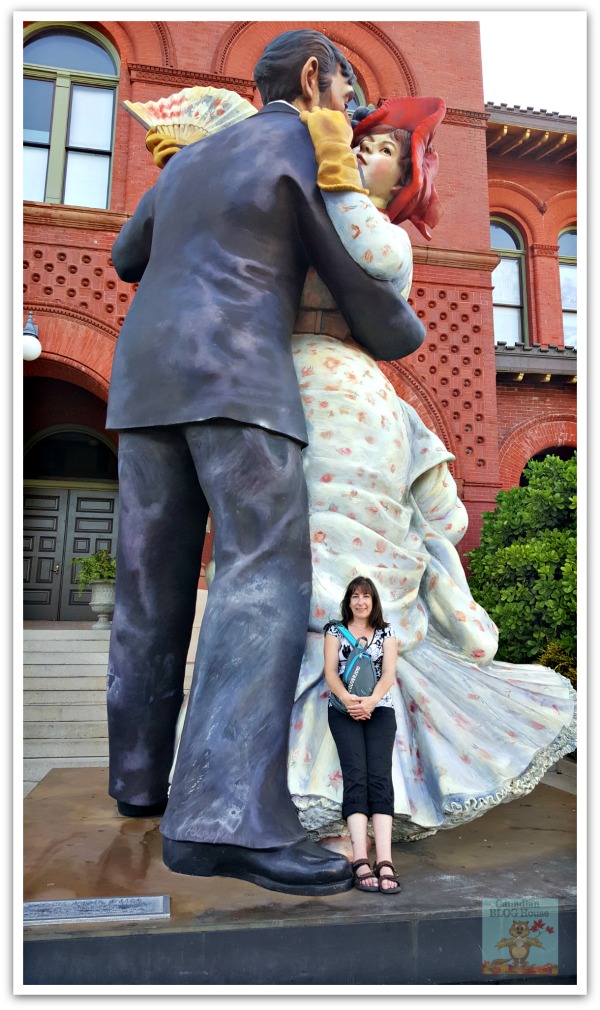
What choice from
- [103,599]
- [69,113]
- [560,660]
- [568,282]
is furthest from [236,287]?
[568,282]

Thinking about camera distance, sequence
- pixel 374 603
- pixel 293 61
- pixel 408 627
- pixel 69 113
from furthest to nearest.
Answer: pixel 69 113 < pixel 293 61 < pixel 408 627 < pixel 374 603

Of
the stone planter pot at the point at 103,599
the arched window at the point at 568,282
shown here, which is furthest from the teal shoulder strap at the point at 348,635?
the arched window at the point at 568,282

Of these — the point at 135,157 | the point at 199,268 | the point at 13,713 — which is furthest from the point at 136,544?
the point at 135,157

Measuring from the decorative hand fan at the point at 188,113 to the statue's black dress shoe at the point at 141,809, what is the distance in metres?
2.13

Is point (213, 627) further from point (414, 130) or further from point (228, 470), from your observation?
point (414, 130)

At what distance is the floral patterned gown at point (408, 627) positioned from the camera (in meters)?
1.93

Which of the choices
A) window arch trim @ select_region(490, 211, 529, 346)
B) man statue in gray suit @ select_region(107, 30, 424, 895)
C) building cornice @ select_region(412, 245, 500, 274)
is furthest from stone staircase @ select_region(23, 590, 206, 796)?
window arch trim @ select_region(490, 211, 529, 346)

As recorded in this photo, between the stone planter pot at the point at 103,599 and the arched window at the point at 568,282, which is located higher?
the arched window at the point at 568,282

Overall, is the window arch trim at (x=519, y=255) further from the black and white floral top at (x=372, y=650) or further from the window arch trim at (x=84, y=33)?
the black and white floral top at (x=372, y=650)

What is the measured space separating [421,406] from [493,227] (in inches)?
221

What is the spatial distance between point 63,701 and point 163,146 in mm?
5178

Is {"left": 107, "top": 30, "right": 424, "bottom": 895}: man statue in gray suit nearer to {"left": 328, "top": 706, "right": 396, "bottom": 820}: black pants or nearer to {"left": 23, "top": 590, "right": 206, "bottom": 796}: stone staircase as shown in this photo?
{"left": 328, "top": 706, "right": 396, "bottom": 820}: black pants

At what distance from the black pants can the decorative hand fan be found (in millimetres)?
1911

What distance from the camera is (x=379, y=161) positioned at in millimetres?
2428
